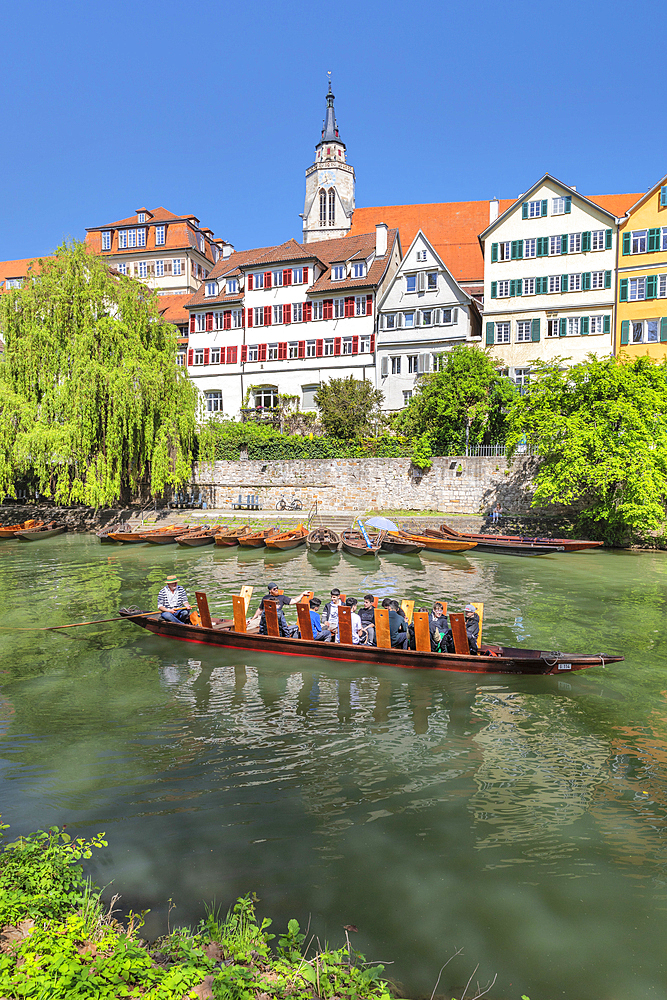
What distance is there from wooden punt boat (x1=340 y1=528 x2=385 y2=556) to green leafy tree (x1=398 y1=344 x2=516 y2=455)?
29.0ft

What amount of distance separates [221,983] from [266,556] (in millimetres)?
21965

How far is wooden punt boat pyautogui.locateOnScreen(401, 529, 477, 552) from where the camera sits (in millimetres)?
25641

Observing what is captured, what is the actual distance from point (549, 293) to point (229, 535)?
22058 millimetres

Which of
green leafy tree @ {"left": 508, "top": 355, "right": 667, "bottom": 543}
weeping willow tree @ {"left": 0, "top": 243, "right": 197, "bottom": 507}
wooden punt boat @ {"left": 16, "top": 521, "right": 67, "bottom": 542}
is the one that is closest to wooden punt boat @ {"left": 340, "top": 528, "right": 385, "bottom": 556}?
green leafy tree @ {"left": 508, "top": 355, "right": 667, "bottom": 543}

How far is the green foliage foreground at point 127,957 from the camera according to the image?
3.47m

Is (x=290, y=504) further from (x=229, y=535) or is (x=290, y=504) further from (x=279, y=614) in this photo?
(x=279, y=614)

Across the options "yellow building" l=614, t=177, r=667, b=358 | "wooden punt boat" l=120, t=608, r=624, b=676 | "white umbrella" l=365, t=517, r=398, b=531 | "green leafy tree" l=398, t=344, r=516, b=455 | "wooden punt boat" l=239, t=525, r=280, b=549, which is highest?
"yellow building" l=614, t=177, r=667, b=358

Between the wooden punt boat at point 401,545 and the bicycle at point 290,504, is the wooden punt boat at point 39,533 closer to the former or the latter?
the bicycle at point 290,504

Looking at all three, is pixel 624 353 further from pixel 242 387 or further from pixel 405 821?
pixel 405 821

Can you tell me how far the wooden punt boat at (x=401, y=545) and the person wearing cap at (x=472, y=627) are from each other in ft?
46.6

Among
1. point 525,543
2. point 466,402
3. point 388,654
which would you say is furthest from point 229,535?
point 388,654

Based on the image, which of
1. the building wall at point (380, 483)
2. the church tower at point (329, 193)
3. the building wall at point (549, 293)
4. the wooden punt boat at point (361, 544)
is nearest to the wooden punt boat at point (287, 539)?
the wooden punt boat at point (361, 544)

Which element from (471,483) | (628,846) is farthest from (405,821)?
(471,483)

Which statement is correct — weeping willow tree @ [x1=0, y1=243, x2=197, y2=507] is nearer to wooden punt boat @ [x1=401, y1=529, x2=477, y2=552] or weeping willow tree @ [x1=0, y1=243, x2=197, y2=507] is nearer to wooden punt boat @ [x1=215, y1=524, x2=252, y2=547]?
wooden punt boat @ [x1=215, y1=524, x2=252, y2=547]
